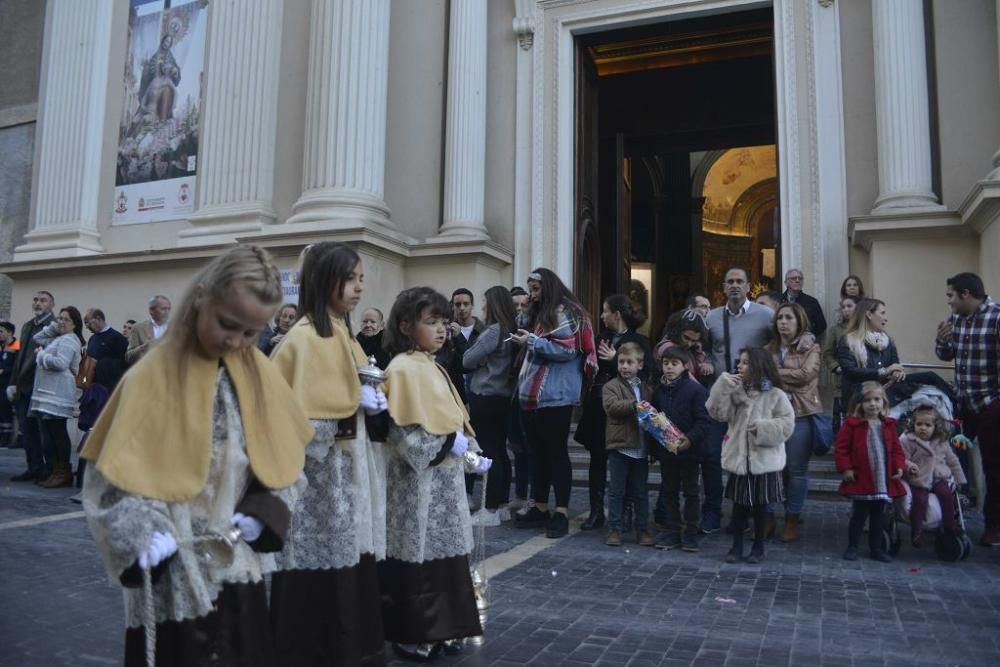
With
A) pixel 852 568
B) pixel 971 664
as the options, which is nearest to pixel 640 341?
pixel 852 568

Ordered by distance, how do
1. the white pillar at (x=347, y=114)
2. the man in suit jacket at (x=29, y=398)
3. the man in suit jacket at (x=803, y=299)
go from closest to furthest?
the man in suit jacket at (x=803, y=299) → the man in suit jacket at (x=29, y=398) → the white pillar at (x=347, y=114)

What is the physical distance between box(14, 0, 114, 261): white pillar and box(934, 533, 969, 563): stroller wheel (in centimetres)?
1179

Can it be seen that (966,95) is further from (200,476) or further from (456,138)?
(200,476)

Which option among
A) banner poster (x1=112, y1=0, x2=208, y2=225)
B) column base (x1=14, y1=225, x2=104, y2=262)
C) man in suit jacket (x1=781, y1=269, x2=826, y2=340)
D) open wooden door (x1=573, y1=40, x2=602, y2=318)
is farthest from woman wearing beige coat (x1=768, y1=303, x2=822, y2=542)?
column base (x1=14, y1=225, x2=104, y2=262)

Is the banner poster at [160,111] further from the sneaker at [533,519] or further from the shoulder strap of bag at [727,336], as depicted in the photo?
the shoulder strap of bag at [727,336]

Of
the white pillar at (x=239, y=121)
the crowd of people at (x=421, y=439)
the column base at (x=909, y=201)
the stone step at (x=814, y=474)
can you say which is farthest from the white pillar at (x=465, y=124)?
the column base at (x=909, y=201)

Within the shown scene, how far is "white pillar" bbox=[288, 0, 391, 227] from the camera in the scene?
10.4 metres

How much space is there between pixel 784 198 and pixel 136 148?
9.57 m

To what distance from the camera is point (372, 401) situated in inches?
126

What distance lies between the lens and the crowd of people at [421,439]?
2.23 meters

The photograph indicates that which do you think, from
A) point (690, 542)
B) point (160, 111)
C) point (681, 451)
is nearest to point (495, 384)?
point (681, 451)

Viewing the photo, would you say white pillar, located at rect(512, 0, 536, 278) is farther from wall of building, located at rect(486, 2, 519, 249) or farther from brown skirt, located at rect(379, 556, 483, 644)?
brown skirt, located at rect(379, 556, 483, 644)

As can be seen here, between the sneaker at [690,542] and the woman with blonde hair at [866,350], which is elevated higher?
the woman with blonde hair at [866,350]

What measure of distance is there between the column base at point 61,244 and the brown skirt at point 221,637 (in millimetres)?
11322
